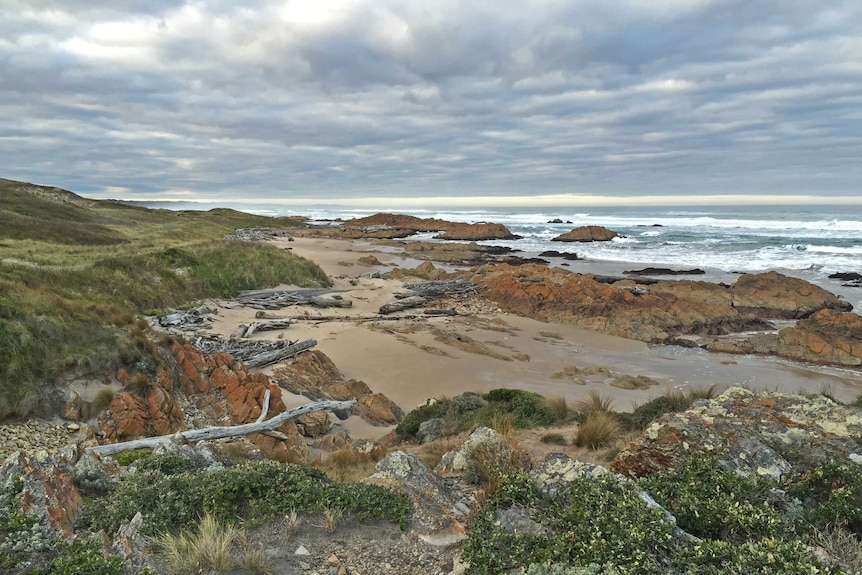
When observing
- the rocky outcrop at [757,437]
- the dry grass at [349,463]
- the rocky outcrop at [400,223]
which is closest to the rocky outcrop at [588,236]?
the rocky outcrop at [400,223]

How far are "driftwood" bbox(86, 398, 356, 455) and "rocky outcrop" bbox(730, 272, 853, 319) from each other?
18687 mm

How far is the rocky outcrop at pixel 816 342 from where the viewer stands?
560 inches

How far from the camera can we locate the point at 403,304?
2061cm

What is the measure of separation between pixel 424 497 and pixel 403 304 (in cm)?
1638

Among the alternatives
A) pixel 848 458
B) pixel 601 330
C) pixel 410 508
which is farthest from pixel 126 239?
pixel 848 458

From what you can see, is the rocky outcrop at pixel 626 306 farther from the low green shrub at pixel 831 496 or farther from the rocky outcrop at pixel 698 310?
the low green shrub at pixel 831 496

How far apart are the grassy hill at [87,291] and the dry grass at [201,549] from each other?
194 inches

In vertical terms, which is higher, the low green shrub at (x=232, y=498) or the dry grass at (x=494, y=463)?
the low green shrub at (x=232, y=498)

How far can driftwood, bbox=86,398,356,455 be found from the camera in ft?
19.0

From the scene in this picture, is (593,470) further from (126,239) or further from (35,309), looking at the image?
(126,239)

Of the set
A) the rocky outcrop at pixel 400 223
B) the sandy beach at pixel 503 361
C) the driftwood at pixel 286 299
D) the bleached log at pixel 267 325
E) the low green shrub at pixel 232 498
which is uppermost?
the rocky outcrop at pixel 400 223

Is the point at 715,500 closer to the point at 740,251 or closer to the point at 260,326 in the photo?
the point at 260,326

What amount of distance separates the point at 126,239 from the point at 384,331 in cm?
2301

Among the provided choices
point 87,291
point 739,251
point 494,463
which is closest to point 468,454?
point 494,463
